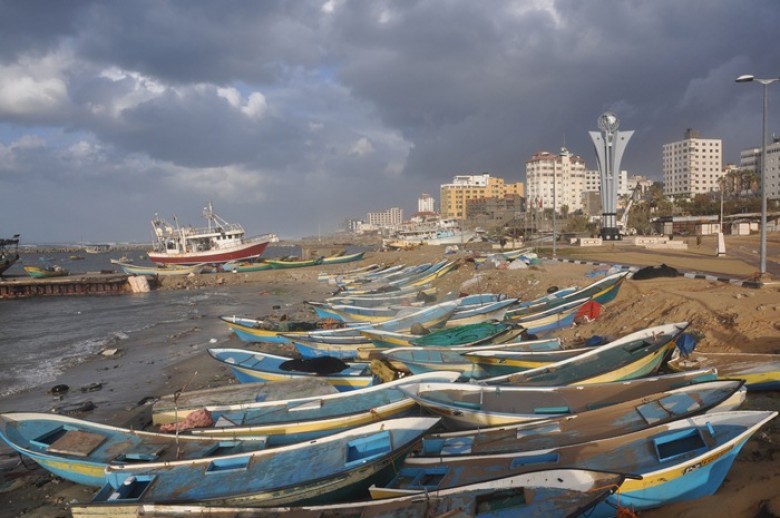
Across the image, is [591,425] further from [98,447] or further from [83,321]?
[83,321]

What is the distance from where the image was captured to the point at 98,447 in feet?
27.7

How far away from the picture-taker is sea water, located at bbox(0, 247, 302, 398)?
1892 centimetres

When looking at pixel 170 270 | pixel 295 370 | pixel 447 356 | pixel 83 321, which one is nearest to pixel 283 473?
pixel 295 370

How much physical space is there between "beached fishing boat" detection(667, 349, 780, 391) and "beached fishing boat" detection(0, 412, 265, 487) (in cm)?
845

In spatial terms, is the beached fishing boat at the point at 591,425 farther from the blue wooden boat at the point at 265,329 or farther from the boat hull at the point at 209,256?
the boat hull at the point at 209,256

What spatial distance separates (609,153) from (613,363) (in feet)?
165

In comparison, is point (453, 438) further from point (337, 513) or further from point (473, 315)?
point (473, 315)

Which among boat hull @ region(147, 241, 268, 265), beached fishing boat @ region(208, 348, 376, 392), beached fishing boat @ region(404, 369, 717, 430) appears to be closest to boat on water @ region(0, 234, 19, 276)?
boat hull @ region(147, 241, 268, 265)

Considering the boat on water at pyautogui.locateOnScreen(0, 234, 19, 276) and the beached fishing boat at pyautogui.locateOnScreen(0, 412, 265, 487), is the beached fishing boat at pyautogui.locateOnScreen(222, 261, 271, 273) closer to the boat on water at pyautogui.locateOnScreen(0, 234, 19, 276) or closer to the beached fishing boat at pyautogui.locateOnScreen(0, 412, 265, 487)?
the boat on water at pyautogui.locateOnScreen(0, 234, 19, 276)

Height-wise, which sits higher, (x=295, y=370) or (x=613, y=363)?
(x=613, y=363)

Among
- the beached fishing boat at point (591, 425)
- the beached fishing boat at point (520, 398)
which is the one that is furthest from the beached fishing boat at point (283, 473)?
the beached fishing boat at point (520, 398)

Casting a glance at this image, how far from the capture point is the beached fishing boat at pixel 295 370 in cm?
1126

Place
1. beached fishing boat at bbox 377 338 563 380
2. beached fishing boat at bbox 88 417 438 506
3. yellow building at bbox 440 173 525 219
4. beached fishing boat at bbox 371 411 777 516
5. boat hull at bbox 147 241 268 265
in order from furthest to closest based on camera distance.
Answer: yellow building at bbox 440 173 525 219 → boat hull at bbox 147 241 268 265 → beached fishing boat at bbox 377 338 563 380 → beached fishing boat at bbox 88 417 438 506 → beached fishing boat at bbox 371 411 777 516

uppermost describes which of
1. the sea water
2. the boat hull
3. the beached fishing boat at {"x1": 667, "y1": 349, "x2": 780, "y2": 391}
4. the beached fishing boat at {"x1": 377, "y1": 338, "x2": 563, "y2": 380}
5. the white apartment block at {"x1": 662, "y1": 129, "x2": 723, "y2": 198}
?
the white apartment block at {"x1": 662, "y1": 129, "x2": 723, "y2": 198}
